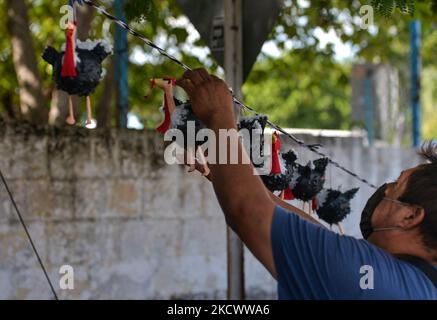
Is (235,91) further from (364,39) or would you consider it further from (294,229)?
(364,39)

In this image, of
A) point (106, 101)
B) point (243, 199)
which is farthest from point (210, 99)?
point (106, 101)

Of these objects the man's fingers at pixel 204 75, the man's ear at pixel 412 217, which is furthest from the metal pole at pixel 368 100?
the man's fingers at pixel 204 75

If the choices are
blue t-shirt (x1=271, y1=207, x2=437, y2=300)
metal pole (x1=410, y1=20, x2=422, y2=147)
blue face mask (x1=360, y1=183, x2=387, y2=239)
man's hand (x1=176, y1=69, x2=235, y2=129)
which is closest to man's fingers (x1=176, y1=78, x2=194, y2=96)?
man's hand (x1=176, y1=69, x2=235, y2=129)

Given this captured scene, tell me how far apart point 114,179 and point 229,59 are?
142 cm

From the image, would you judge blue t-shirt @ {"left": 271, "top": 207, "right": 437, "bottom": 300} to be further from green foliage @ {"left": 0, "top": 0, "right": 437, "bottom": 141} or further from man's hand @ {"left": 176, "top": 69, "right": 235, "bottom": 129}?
green foliage @ {"left": 0, "top": 0, "right": 437, "bottom": 141}

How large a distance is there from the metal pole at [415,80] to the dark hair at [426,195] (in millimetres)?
4147

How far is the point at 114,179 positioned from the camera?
4508 millimetres

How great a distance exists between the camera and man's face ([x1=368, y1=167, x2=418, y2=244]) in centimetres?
201

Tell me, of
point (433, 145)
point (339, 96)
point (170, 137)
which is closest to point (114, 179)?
point (170, 137)

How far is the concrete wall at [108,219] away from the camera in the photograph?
13.9 feet

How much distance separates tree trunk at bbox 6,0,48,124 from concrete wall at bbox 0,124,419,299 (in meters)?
1.10

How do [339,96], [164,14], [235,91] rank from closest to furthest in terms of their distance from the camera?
[235,91], [164,14], [339,96]

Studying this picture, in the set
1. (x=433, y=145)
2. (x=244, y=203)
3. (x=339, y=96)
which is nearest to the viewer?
(x=244, y=203)

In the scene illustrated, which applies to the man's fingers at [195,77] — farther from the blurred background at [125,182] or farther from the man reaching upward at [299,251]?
the blurred background at [125,182]
